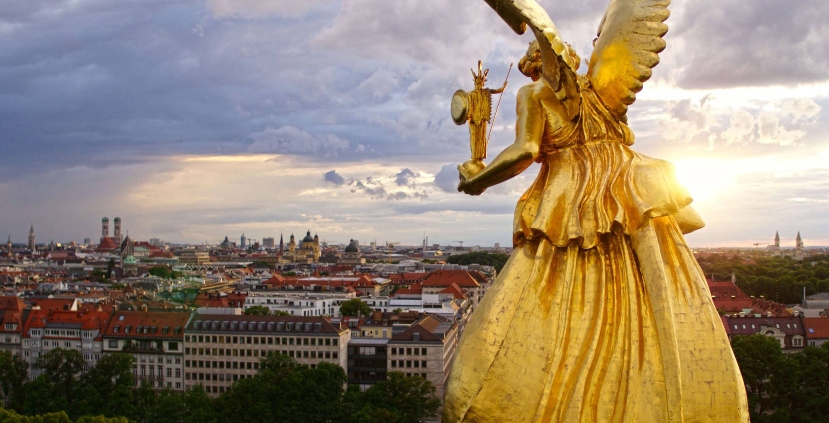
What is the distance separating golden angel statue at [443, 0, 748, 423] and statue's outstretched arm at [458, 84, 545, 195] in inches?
0.5

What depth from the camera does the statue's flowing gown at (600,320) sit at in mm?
8086

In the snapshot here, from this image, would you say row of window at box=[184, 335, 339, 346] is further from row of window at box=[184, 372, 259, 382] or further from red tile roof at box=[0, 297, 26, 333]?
red tile roof at box=[0, 297, 26, 333]

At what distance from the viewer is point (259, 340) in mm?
68875

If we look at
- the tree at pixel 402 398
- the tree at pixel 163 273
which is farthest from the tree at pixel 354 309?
the tree at pixel 163 273

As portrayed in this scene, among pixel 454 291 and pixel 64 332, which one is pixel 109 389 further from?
pixel 454 291

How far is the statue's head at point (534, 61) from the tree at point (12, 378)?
56.5 meters

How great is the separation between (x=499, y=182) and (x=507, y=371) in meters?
2.02

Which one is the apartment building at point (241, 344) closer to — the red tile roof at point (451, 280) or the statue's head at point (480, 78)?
the red tile roof at point (451, 280)

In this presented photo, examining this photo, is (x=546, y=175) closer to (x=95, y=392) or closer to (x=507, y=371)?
(x=507, y=371)

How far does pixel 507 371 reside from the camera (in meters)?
8.44

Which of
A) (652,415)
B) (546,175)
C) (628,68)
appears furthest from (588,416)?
(628,68)

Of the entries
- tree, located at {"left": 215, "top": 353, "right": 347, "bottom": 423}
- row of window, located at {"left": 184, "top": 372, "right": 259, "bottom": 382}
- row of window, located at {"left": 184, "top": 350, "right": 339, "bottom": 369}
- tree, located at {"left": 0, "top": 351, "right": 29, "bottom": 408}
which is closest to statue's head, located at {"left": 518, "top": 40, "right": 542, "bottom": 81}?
tree, located at {"left": 215, "top": 353, "right": 347, "bottom": 423}

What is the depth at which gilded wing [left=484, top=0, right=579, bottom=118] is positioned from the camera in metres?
8.74

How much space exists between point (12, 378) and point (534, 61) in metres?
57.7
